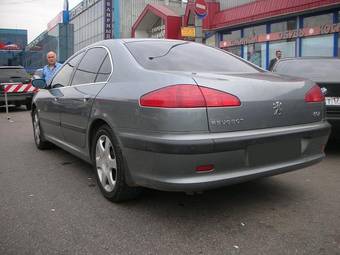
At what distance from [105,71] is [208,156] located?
1.59 meters

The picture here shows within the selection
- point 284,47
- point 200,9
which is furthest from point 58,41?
point 200,9

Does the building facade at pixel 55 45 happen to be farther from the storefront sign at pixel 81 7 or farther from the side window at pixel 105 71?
the side window at pixel 105 71

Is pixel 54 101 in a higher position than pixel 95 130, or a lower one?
higher

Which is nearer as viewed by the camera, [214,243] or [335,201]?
[214,243]

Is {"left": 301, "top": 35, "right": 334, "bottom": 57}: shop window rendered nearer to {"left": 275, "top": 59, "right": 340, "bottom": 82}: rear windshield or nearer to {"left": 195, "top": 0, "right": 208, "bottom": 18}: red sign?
{"left": 195, "top": 0, "right": 208, "bottom": 18}: red sign

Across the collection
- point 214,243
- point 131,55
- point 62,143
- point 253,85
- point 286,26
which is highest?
point 286,26

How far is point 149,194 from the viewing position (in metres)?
4.22

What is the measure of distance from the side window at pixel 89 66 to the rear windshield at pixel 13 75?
10.9 metres

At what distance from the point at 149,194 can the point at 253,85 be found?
4.90 ft

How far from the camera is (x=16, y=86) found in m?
14.6

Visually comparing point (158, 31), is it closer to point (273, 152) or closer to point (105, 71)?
point (105, 71)

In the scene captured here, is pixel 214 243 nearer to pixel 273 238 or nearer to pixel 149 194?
pixel 273 238

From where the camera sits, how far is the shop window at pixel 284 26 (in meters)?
16.2

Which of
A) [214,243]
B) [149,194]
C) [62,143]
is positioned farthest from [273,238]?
[62,143]
